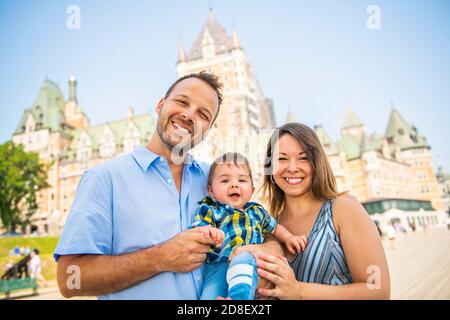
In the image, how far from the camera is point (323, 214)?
6.89 ft

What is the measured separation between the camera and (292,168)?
7.13 ft

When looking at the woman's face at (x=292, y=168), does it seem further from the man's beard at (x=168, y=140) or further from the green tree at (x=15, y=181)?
the green tree at (x=15, y=181)

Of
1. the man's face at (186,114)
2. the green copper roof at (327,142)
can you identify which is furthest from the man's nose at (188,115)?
the green copper roof at (327,142)

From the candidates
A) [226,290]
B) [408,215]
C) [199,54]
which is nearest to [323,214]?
[226,290]

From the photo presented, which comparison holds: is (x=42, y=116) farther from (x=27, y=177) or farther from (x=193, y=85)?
(x=193, y=85)

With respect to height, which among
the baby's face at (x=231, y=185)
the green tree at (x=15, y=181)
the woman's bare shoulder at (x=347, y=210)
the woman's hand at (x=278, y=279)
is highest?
the green tree at (x=15, y=181)

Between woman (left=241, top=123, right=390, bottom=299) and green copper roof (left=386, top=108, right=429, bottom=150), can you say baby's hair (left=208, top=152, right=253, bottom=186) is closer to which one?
woman (left=241, top=123, right=390, bottom=299)

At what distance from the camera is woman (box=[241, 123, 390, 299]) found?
179 centimetres

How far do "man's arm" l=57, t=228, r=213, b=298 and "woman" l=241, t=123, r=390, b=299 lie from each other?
1.48 feet

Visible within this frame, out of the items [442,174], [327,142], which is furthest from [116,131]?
[442,174]

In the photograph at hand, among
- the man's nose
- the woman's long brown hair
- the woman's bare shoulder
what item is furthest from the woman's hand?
the man's nose

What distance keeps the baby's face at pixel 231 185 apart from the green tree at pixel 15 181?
33.3 m

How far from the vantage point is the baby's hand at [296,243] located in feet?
6.57

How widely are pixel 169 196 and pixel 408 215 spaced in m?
A: 47.3
